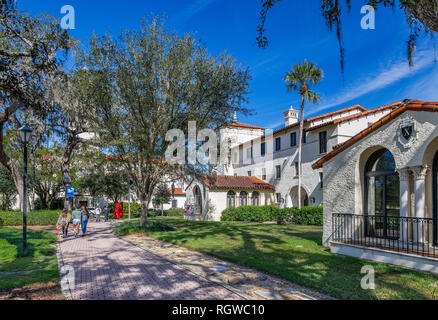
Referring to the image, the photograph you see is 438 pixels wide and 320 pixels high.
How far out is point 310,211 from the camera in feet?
82.5

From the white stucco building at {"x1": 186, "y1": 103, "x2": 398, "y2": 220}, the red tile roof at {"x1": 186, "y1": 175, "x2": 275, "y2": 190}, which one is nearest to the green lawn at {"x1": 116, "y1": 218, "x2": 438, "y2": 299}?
the white stucco building at {"x1": 186, "y1": 103, "x2": 398, "y2": 220}

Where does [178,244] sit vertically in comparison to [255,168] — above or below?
below

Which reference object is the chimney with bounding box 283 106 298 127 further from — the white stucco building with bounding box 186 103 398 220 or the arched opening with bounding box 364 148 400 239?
the arched opening with bounding box 364 148 400 239

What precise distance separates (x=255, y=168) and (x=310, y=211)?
1292cm

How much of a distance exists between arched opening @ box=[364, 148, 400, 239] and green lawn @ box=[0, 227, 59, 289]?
9698 millimetres

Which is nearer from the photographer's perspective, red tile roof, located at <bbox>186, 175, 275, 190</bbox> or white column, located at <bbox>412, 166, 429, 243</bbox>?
white column, located at <bbox>412, 166, 429, 243</bbox>

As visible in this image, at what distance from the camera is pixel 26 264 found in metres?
9.35

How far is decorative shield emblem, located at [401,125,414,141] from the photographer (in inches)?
379

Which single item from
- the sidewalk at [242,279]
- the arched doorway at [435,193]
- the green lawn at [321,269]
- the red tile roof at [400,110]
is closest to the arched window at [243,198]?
the green lawn at [321,269]

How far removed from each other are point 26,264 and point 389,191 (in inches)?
462

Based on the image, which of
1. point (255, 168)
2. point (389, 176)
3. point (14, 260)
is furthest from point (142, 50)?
point (255, 168)

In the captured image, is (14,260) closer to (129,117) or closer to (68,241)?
(68,241)

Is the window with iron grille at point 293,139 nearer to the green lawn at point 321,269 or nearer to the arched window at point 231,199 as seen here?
the arched window at point 231,199
